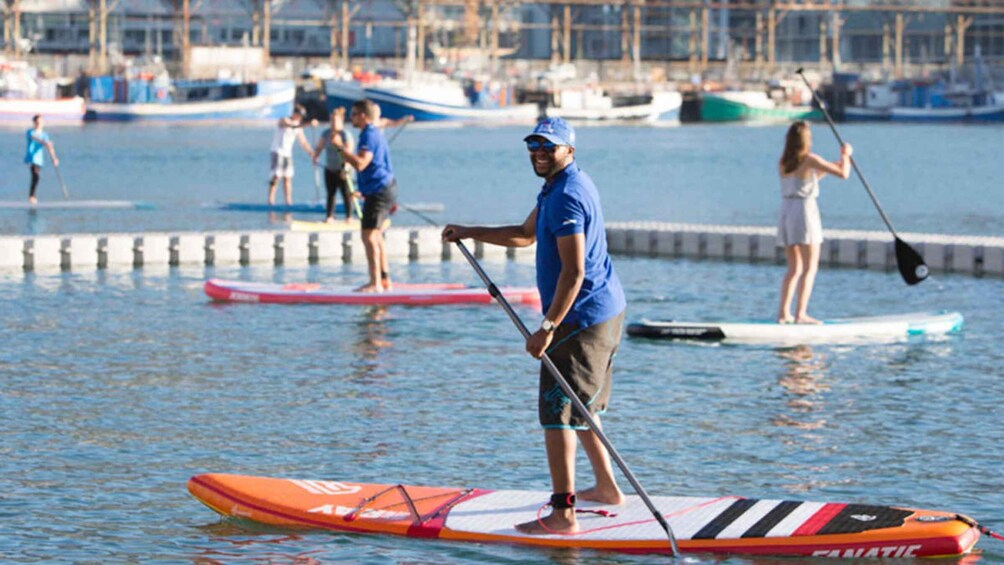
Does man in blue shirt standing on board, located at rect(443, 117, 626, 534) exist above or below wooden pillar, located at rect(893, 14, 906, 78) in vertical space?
below

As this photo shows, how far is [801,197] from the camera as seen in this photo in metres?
15.9

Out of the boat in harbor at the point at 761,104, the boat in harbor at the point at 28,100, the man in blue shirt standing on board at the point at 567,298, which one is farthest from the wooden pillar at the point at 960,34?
the man in blue shirt standing on board at the point at 567,298

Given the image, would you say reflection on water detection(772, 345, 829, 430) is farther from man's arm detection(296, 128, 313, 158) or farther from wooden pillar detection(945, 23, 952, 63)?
wooden pillar detection(945, 23, 952, 63)

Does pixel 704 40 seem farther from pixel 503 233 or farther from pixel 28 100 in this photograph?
pixel 503 233

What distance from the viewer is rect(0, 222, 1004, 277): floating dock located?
23.8m

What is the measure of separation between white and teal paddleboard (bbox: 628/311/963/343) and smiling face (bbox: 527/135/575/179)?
26.9ft

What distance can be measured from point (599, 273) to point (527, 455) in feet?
10.2

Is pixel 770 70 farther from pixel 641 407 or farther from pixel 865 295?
pixel 641 407

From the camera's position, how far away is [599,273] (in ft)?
30.3

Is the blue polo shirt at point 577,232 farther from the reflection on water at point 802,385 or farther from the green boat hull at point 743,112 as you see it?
the green boat hull at point 743,112

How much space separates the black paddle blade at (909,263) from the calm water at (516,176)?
1381 cm

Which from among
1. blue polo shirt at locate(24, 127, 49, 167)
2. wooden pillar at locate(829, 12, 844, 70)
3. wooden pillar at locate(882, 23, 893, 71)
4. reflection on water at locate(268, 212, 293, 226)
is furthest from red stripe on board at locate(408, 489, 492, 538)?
wooden pillar at locate(882, 23, 893, 71)

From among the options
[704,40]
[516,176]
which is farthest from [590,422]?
[704,40]

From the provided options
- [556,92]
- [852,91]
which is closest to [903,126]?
[852,91]
